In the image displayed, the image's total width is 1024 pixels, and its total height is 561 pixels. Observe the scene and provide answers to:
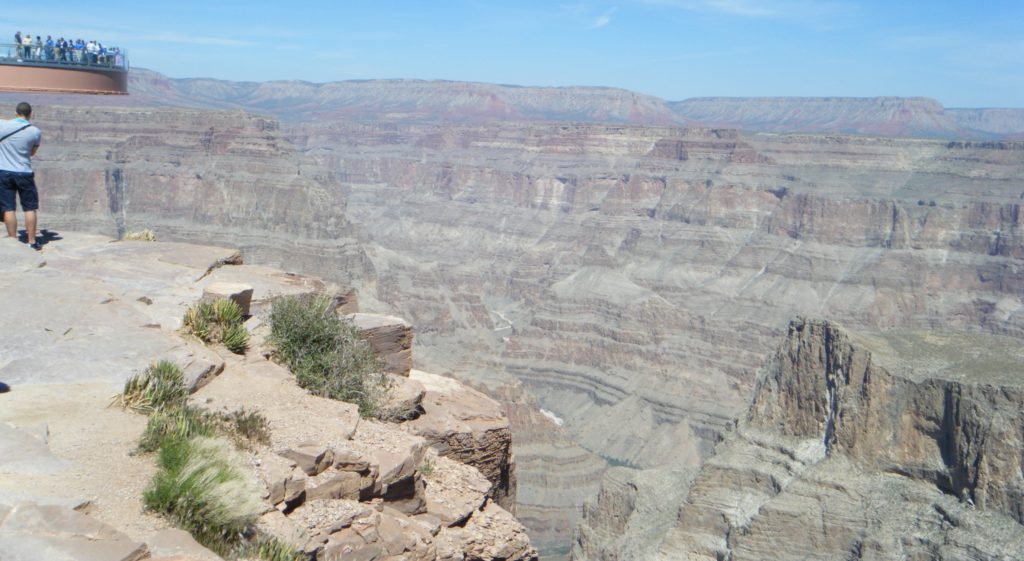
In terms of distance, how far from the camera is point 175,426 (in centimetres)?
638

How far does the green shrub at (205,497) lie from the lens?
18.1 ft

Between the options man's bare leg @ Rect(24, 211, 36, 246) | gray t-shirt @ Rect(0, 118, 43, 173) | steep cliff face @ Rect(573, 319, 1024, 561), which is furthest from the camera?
steep cliff face @ Rect(573, 319, 1024, 561)

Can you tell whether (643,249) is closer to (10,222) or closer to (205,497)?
(10,222)

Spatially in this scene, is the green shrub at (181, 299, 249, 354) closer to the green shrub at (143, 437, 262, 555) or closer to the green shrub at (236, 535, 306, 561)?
the green shrub at (143, 437, 262, 555)

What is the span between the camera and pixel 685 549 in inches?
1097

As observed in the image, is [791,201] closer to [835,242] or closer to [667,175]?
[835,242]

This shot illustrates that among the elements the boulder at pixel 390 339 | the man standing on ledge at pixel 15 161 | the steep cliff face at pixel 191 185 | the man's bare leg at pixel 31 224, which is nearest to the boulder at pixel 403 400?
the boulder at pixel 390 339

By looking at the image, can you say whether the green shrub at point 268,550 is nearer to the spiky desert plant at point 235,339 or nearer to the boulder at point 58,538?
the boulder at point 58,538

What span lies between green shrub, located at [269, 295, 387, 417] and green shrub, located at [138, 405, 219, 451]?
6.09ft

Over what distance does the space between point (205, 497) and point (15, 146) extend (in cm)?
736

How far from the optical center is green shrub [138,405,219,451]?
6219 mm

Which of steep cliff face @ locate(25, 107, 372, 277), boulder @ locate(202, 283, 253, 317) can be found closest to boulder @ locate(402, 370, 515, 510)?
boulder @ locate(202, 283, 253, 317)

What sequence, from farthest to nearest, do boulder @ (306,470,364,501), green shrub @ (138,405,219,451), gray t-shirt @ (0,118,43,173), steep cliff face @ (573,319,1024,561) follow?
steep cliff face @ (573,319,1024,561) < gray t-shirt @ (0,118,43,173) < boulder @ (306,470,364,501) < green shrub @ (138,405,219,451)

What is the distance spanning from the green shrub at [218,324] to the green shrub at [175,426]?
1.92m
